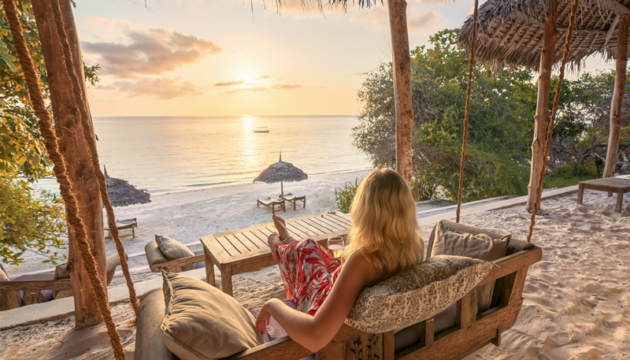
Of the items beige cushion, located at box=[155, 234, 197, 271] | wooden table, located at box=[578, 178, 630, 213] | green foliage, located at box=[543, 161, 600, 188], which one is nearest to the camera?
beige cushion, located at box=[155, 234, 197, 271]

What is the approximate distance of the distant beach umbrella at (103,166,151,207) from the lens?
310 inches

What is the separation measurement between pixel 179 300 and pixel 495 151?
8681 mm

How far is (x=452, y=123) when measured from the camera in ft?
25.5

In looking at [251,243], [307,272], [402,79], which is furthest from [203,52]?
[307,272]

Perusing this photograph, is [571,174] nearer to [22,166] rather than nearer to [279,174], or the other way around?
[279,174]

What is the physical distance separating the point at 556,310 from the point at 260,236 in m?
2.16

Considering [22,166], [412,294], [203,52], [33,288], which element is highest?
[203,52]

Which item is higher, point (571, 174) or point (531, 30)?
point (531, 30)

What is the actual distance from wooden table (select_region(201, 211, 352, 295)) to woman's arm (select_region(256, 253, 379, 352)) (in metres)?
1.09

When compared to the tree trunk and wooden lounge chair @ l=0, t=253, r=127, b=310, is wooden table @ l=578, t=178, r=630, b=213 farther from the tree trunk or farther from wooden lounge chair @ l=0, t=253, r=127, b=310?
wooden lounge chair @ l=0, t=253, r=127, b=310

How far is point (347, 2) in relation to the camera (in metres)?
2.98

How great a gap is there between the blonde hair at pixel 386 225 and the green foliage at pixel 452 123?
23.4ft

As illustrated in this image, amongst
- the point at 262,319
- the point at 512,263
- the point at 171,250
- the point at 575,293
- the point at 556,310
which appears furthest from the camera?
the point at 171,250

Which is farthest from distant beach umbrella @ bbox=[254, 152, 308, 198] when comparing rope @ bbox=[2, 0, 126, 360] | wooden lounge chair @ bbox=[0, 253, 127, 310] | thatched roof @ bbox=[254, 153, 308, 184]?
rope @ bbox=[2, 0, 126, 360]
